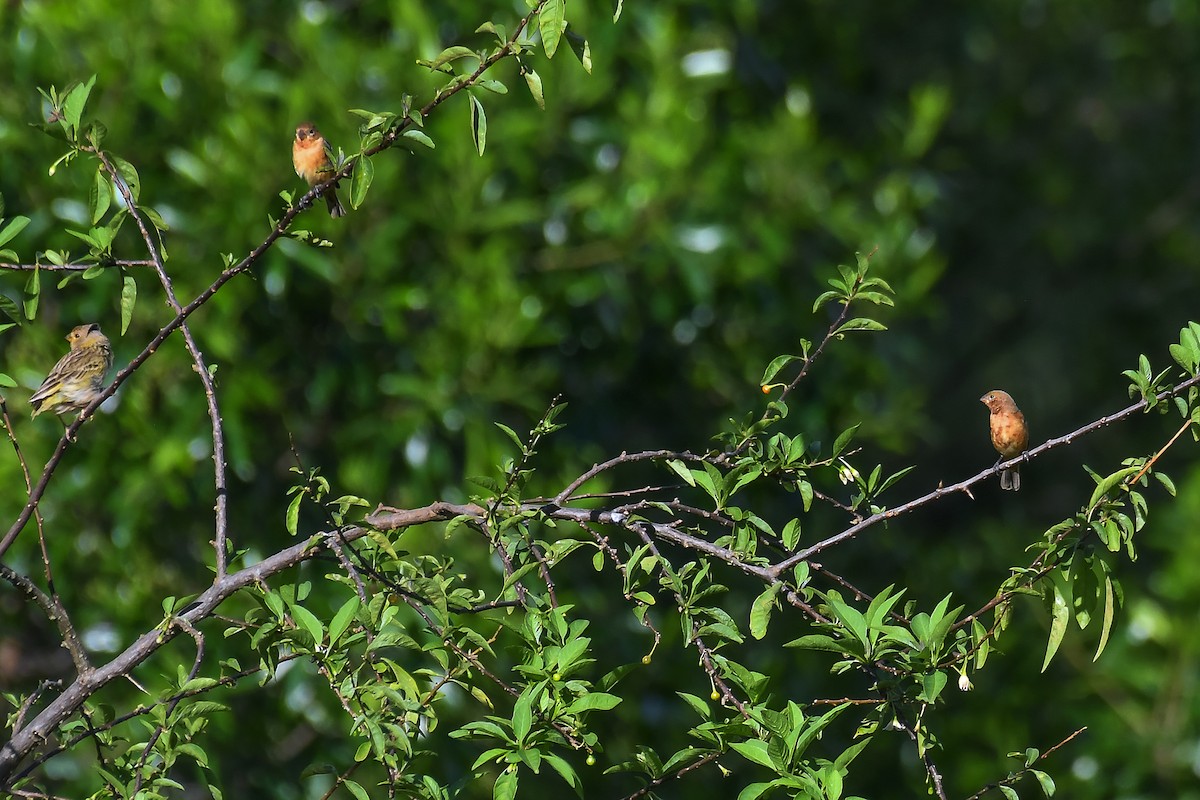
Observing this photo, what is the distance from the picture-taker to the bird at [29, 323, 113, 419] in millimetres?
4578

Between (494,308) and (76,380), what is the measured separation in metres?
1.98

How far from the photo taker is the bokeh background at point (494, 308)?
19.7 feet

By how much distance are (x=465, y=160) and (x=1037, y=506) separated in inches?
386

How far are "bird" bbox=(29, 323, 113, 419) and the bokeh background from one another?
3.15 feet

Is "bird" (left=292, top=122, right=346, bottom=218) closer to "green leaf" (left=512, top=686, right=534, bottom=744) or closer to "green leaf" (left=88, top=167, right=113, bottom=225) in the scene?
"green leaf" (left=88, top=167, right=113, bottom=225)

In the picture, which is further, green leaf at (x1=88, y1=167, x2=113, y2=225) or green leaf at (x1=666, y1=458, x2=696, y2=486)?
green leaf at (x1=88, y1=167, x2=113, y2=225)

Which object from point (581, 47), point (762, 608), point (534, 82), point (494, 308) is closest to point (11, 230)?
point (534, 82)

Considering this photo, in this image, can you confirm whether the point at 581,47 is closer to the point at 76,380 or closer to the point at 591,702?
the point at 591,702

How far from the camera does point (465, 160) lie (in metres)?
6.38

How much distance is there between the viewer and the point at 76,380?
4.69 meters

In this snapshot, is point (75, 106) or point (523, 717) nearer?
point (523, 717)

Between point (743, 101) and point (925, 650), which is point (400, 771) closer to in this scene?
point (925, 650)

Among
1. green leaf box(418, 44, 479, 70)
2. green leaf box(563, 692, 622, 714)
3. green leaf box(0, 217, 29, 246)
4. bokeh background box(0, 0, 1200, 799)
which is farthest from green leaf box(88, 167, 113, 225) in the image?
bokeh background box(0, 0, 1200, 799)

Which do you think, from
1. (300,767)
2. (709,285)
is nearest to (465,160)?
(709,285)
